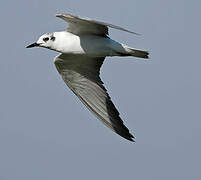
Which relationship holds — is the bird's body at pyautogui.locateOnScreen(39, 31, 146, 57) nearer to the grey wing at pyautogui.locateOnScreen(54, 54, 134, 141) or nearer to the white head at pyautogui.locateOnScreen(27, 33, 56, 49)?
the white head at pyautogui.locateOnScreen(27, 33, 56, 49)

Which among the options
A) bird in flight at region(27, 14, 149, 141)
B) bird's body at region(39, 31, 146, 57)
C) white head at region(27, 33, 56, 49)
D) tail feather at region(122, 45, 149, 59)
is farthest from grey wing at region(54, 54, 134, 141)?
tail feather at region(122, 45, 149, 59)

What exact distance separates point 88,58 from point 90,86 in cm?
53

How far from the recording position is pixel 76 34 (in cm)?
1102

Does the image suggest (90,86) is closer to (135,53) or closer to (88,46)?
(88,46)

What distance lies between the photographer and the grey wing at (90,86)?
12.1 metres

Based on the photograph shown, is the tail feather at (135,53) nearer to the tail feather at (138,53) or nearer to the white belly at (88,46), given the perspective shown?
the tail feather at (138,53)

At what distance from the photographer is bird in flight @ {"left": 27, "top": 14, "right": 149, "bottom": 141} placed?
1087 centimetres

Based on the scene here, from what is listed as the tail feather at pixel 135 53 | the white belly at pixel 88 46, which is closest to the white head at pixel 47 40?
the white belly at pixel 88 46

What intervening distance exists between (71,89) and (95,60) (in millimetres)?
708

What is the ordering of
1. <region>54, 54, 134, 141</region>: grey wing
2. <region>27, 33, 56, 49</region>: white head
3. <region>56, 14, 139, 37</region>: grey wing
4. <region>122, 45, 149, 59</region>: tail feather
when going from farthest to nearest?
1. <region>54, 54, 134, 141</region>: grey wing
2. <region>27, 33, 56, 49</region>: white head
3. <region>122, 45, 149, 59</region>: tail feather
4. <region>56, 14, 139, 37</region>: grey wing

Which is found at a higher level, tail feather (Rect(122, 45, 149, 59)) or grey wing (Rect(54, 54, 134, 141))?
tail feather (Rect(122, 45, 149, 59))

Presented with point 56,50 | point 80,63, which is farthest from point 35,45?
point 80,63

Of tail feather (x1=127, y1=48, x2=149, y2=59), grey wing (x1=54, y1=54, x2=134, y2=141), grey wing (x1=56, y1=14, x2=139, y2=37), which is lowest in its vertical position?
grey wing (x1=54, y1=54, x2=134, y2=141)

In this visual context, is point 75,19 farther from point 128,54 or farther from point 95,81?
point 95,81
